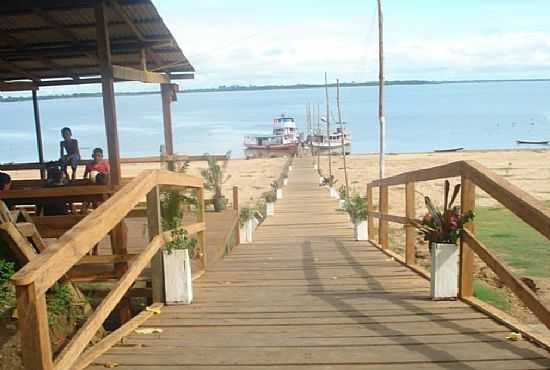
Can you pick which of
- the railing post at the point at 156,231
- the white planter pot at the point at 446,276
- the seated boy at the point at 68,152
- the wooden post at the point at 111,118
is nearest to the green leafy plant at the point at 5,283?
the railing post at the point at 156,231

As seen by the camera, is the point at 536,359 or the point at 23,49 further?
the point at 23,49

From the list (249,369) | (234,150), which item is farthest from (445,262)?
(234,150)

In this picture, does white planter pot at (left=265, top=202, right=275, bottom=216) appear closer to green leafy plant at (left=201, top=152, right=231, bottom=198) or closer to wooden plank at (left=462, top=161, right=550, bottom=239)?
green leafy plant at (left=201, top=152, right=231, bottom=198)

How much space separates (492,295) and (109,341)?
6.36m

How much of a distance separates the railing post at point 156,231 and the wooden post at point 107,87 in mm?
2513

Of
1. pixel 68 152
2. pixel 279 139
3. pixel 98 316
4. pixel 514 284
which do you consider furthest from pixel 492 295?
pixel 279 139

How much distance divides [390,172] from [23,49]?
1119 inches

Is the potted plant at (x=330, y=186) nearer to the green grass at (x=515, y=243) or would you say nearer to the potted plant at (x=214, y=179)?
the green grass at (x=515, y=243)

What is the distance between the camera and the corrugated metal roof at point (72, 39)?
6.45 m

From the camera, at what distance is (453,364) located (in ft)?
9.46

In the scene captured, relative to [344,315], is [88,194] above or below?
above

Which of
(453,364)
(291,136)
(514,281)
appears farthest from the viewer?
(291,136)

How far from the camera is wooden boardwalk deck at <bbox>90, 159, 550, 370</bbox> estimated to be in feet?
9.79

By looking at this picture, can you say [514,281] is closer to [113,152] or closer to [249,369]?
[249,369]
